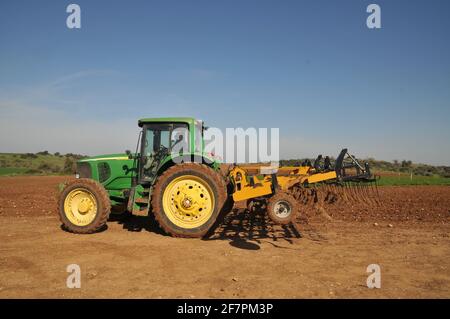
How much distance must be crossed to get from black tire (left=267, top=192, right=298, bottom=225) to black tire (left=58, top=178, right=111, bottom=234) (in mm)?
3409

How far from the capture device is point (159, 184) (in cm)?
708

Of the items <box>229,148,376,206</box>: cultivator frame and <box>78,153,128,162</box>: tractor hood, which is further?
<box>78,153,128,162</box>: tractor hood

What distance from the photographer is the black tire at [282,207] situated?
7.35 m

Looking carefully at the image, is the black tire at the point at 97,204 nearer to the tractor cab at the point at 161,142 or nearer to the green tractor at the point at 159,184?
the green tractor at the point at 159,184

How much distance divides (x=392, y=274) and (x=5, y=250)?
20.1 ft

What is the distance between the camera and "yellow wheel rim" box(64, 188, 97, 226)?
746 centimetres

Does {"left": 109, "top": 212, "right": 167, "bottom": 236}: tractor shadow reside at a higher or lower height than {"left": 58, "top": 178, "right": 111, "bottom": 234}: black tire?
lower

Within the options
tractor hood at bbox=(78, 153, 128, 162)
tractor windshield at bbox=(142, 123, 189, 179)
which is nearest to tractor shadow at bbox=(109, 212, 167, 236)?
tractor windshield at bbox=(142, 123, 189, 179)

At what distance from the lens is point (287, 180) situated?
7.89 metres

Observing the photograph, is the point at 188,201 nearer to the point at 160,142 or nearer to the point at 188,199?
the point at 188,199

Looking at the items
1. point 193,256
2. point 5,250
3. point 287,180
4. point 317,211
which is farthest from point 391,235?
point 5,250

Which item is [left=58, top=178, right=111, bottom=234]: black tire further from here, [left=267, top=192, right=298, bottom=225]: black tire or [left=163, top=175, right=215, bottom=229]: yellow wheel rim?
[left=267, top=192, right=298, bottom=225]: black tire

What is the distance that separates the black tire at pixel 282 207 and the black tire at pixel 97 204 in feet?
11.2

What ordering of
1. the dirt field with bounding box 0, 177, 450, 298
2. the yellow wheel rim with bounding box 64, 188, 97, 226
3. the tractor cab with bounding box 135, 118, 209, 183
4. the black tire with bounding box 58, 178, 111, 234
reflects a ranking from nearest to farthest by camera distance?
the dirt field with bounding box 0, 177, 450, 298 < the black tire with bounding box 58, 178, 111, 234 < the yellow wheel rim with bounding box 64, 188, 97, 226 < the tractor cab with bounding box 135, 118, 209, 183
